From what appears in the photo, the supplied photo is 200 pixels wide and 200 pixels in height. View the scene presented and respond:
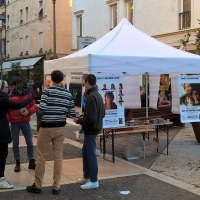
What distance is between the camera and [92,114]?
5.42 meters

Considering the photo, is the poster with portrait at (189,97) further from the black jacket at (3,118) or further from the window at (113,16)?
the window at (113,16)

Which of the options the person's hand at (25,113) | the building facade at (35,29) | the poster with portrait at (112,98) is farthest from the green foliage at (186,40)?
the building facade at (35,29)

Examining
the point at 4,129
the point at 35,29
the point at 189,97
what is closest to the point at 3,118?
the point at 4,129

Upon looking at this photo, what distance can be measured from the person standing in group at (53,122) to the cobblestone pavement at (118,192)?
0.17 m

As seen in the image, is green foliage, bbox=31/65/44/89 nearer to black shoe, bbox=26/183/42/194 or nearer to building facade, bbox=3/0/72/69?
building facade, bbox=3/0/72/69

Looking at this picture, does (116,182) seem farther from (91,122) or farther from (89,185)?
(91,122)

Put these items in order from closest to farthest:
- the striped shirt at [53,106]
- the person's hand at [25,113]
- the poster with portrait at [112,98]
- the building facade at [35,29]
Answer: the striped shirt at [53,106] < the person's hand at [25,113] < the poster with portrait at [112,98] < the building facade at [35,29]

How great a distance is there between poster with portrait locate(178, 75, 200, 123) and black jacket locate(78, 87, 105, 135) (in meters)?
2.70

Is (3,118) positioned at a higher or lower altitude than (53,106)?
lower

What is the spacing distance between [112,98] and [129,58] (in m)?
1.09

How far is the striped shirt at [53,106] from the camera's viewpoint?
5.22 metres

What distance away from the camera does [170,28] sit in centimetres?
1806

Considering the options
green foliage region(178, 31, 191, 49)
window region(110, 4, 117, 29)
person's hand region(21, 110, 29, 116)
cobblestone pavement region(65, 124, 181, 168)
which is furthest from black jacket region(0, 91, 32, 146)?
window region(110, 4, 117, 29)

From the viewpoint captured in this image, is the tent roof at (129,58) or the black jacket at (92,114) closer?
the black jacket at (92,114)
